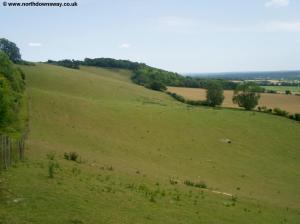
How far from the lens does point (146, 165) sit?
33844 mm

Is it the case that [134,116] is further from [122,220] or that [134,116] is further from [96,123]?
[122,220]

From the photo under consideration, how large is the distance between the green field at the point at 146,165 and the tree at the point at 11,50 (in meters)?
16.3

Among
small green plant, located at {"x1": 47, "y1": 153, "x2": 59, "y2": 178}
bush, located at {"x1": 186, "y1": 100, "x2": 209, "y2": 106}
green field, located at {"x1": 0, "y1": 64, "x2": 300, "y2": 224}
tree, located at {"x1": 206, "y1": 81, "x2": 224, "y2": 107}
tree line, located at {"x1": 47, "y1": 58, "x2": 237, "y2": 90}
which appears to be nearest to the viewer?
green field, located at {"x1": 0, "y1": 64, "x2": 300, "y2": 224}

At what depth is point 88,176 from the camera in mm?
→ 21797

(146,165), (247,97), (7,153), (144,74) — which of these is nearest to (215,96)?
(247,97)

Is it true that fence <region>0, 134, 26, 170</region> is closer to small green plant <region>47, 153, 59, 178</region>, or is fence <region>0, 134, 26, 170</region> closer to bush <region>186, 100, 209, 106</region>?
small green plant <region>47, 153, 59, 178</region>

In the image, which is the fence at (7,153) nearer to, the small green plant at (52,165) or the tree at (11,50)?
the small green plant at (52,165)

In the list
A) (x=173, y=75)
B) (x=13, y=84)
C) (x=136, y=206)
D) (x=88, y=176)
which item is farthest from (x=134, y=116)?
(x=173, y=75)

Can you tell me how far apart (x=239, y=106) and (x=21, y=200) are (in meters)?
85.2

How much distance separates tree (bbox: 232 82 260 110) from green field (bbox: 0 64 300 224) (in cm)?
1644

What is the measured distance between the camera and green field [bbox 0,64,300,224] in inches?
640

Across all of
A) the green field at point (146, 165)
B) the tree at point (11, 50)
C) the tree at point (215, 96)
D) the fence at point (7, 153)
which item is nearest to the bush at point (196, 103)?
the tree at point (215, 96)

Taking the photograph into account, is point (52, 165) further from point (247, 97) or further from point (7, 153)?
point (247, 97)

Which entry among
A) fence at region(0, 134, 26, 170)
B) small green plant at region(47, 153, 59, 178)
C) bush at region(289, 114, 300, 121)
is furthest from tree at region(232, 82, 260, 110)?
fence at region(0, 134, 26, 170)
